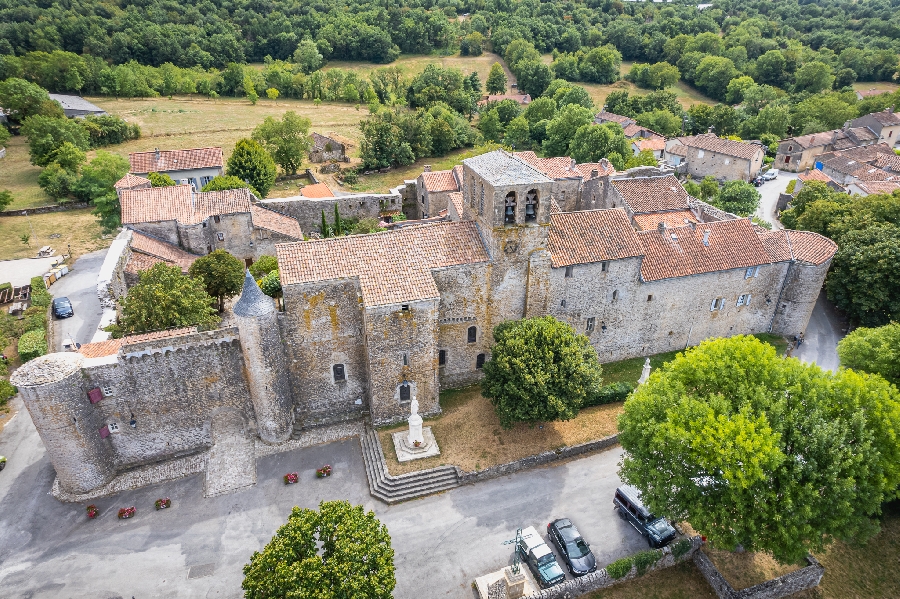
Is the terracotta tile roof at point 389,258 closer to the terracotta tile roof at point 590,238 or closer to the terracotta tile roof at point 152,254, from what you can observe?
the terracotta tile roof at point 590,238

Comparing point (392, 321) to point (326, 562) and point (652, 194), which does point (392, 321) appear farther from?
point (652, 194)

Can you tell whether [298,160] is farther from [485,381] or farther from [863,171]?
[863,171]

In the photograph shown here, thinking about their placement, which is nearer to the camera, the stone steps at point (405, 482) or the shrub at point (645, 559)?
the shrub at point (645, 559)

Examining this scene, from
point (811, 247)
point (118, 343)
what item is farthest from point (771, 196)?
point (118, 343)

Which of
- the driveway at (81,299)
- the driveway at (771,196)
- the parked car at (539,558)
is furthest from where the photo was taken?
the driveway at (771,196)

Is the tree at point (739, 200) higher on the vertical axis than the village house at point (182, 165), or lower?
lower

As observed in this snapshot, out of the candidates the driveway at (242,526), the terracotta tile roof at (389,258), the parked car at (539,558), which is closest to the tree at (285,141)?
the terracotta tile roof at (389,258)

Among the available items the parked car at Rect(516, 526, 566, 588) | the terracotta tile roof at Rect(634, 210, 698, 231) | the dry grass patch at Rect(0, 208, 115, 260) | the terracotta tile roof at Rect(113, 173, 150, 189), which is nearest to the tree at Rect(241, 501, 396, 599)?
the parked car at Rect(516, 526, 566, 588)
